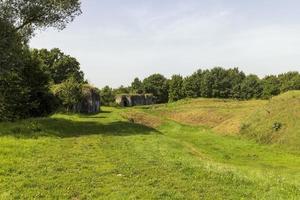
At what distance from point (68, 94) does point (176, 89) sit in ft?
328

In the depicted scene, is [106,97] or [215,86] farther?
[215,86]

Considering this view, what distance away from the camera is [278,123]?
45500 millimetres

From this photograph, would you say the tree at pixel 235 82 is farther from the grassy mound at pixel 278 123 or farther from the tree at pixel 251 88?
the grassy mound at pixel 278 123

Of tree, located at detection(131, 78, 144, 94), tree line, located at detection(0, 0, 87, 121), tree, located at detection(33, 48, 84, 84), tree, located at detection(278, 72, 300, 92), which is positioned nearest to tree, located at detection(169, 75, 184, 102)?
tree, located at detection(131, 78, 144, 94)

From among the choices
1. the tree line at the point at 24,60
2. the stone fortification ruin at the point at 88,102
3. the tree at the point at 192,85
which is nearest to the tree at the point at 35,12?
the tree line at the point at 24,60

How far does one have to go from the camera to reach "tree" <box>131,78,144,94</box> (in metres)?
171

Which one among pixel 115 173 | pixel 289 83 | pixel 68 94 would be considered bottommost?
pixel 115 173

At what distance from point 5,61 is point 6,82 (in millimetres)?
6353

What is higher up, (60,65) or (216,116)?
(60,65)

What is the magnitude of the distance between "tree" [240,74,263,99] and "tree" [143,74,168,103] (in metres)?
45.1

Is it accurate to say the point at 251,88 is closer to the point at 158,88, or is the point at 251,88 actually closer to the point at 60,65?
the point at 158,88

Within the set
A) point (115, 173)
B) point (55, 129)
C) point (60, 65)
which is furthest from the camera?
point (60, 65)

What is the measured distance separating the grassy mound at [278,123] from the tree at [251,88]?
2823 inches

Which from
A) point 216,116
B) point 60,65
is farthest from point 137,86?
point 216,116
